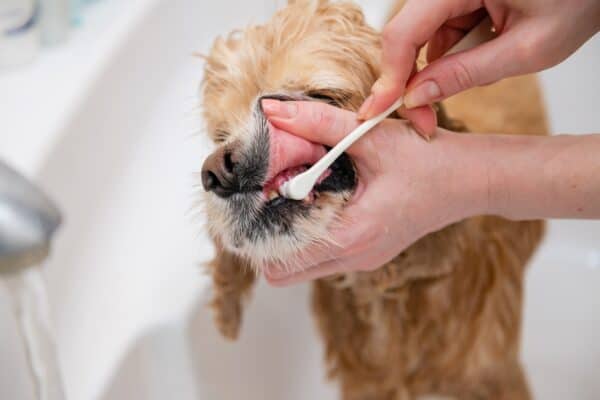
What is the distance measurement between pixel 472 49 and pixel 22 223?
0.49 m

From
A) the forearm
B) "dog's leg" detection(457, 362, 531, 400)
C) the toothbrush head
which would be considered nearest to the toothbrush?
the toothbrush head

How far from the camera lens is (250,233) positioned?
898mm

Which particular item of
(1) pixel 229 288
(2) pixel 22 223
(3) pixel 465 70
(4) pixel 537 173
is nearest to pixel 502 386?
(1) pixel 229 288

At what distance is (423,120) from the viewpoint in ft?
2.93

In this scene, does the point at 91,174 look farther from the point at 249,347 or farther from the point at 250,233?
the point at 250,233

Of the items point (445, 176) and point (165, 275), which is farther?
point (165, 275)

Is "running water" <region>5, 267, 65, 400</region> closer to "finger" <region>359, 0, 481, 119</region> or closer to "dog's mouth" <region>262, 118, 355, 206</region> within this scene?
"dog's mouth" <region>262, 118, 355, 206</region>

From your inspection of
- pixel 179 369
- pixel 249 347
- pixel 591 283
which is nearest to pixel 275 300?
pixel 249 347

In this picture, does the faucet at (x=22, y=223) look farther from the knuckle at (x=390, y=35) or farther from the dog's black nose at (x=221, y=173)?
the knuckle at (x=390, y=35)

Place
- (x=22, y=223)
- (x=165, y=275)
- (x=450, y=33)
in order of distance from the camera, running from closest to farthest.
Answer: (x=22, y=223) < (x=450, y=33) < (x=165, y=275)

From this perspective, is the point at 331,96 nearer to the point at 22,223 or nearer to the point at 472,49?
the point at 472,49

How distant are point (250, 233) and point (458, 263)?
1.55 feet

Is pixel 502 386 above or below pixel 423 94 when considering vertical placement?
below

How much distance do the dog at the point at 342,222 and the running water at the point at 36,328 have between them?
0.21 meters
